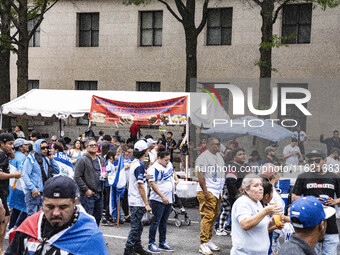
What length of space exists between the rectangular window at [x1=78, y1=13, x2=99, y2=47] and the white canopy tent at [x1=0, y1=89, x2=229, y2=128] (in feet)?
36.4

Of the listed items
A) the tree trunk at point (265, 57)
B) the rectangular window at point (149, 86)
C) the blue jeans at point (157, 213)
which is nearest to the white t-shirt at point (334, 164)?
the blue jeans at point (157, 213)

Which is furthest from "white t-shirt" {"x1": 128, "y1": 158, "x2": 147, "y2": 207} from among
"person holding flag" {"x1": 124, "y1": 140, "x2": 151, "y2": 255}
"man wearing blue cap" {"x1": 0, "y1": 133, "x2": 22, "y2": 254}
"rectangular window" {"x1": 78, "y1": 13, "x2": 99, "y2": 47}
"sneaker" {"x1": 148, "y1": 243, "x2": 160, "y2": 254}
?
"rectangular window" {"x1": 78, "y1": 13, "x2": 99, "y2": 47}

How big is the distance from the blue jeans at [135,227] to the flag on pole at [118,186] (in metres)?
2.97

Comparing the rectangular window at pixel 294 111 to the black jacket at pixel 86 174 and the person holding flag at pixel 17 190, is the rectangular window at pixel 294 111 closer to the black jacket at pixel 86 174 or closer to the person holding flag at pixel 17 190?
the black jacket at pixel 86 174

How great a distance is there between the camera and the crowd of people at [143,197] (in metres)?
3.66

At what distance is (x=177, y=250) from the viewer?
9.59 m

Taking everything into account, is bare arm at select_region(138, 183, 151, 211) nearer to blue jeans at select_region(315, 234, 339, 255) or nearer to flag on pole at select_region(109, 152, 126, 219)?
blue jeans at select_region(315, 234, 339, 255)

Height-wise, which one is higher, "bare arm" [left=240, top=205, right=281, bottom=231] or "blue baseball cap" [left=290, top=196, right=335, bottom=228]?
"blue baseball cap" [left=290, top=196, right=335, bottom=228]

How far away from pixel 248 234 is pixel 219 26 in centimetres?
2191

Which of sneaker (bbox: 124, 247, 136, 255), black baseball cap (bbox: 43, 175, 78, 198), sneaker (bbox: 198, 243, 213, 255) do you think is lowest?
sneaker (bbox: 198, 243, 213, 255)

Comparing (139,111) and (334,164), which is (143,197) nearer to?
(334,164)

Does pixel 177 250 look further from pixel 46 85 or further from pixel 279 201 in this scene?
pixel 46 85

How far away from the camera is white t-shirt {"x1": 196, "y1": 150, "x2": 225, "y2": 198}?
31.1 feet

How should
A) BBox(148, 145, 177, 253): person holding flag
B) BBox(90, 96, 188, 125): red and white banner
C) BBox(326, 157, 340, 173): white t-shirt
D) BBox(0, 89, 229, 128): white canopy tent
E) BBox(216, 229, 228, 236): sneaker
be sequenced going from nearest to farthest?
BBox(148, 145, 177, 253): person holding flag, BBox(216, 229, 228, 236): sneaker, BBox(326, 157, 340, 173): white t-shirt, BBox(90, 96, 188, 125): red and white banner, BBox(0, 89, 229, 128): white canopy tent
